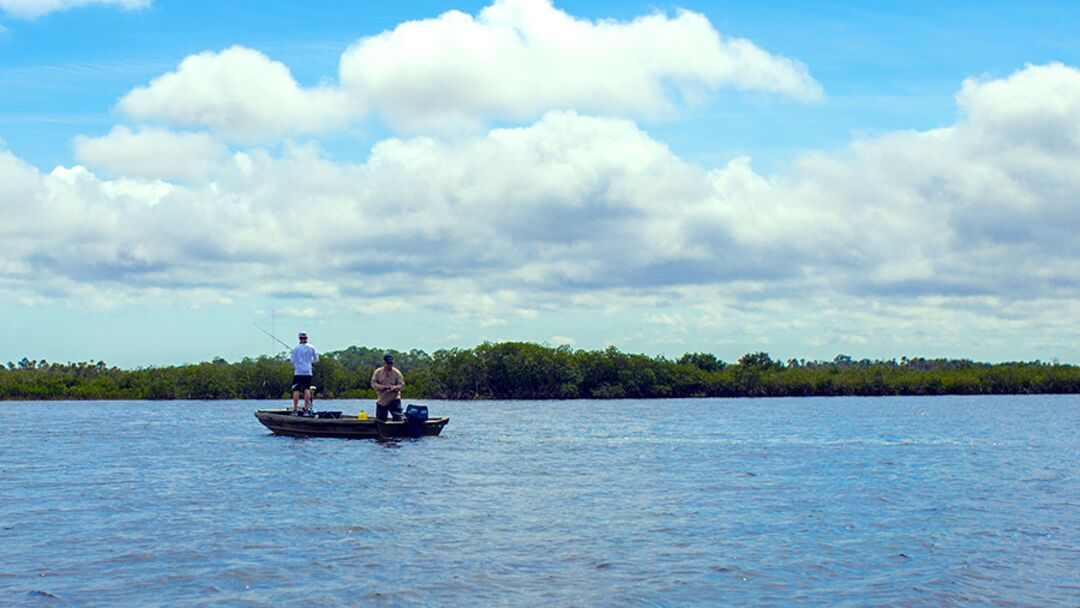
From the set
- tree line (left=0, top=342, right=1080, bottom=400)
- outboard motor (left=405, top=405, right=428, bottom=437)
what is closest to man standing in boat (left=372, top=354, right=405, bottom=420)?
outboard motor (left=405, top=405, right=428, bottom=437)

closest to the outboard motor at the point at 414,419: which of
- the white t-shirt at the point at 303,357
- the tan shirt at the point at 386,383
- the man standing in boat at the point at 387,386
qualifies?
the man standing in boat at the point at 387,386

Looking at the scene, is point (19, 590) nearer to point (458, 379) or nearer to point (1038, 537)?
point (1038, 537)

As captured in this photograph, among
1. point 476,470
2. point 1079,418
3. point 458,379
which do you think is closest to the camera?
point 476,470

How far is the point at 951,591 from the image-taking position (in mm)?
14625

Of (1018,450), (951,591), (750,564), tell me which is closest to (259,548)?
(750,564)

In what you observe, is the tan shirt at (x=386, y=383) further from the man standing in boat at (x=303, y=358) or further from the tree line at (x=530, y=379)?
the tree line at (x=530, y=379)

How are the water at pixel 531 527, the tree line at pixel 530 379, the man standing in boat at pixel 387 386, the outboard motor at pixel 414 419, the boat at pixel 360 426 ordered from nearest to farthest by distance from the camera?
1. the water at pixel 531 527
2. the man standing in boat at pixel 387 386
3. the boat at pixel 360 426
4. the outboard motor at pixel 414 419
5. the tree line at pixel 530 379

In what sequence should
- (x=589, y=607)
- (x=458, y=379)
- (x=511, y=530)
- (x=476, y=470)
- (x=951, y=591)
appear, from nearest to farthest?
(x=589, y=607) → (x=951, y=591) → (x=511, y=530) → (x=476, y=470) → (x=458, y=379)

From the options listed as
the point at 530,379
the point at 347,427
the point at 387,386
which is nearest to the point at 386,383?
the point at 387,386

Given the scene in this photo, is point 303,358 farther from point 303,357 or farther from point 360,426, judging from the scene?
point 360,426

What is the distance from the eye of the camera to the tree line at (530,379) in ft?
417

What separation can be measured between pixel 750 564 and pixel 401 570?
204 inches

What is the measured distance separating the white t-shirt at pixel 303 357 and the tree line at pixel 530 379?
295ft

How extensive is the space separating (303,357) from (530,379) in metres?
96.7
